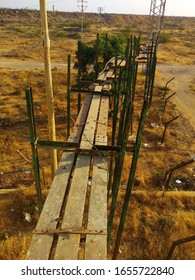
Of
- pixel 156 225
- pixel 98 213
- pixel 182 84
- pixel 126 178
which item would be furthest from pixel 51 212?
pixel 182 84

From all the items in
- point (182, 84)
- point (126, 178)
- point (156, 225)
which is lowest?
point (126, 178)

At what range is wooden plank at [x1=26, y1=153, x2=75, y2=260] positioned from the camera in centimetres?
282

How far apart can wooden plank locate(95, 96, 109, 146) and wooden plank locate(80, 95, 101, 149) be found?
93 mm

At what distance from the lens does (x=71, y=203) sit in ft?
11.3

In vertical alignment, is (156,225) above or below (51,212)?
below

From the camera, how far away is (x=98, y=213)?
132 inches

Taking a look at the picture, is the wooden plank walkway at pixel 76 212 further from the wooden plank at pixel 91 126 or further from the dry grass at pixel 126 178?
the dry grass at pixel 126 178

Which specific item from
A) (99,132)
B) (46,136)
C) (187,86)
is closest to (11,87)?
(46,136)

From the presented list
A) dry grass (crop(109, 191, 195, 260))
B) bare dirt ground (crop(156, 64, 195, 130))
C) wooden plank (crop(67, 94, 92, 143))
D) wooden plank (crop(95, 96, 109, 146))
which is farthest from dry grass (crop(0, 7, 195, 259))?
wooden plank (crop(67, 94, 92, 143))

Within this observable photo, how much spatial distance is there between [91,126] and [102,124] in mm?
275

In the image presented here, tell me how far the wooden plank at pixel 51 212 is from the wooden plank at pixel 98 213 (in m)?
0.40

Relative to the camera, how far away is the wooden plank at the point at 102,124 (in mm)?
4691

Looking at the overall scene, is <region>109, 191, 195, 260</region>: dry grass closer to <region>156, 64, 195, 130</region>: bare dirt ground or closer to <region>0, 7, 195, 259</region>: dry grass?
<region>0, 7, 195, 259</region>: dry grass

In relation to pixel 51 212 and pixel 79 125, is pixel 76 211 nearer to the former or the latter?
pixel 51 212
